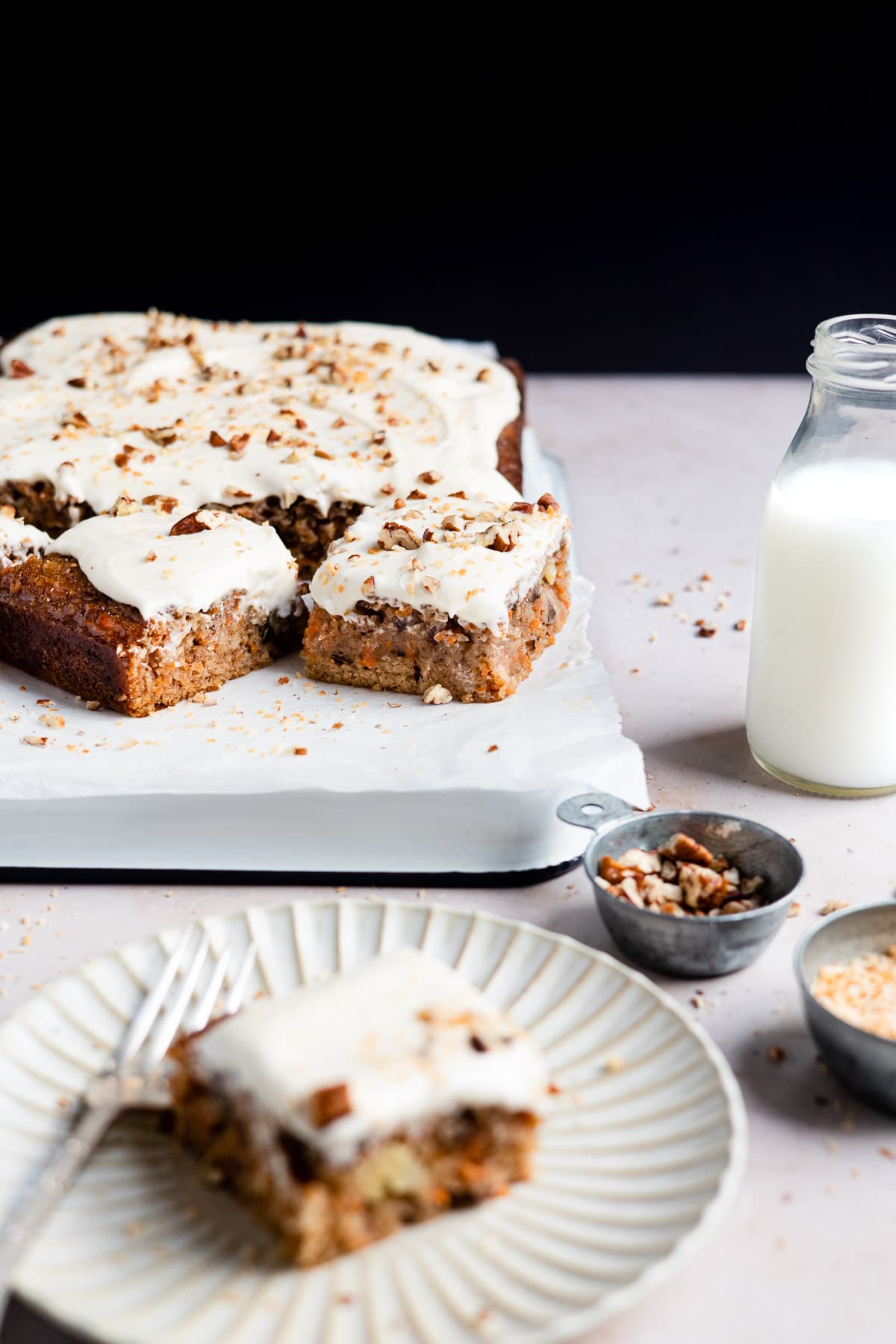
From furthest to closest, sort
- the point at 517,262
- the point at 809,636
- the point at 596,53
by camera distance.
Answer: the point at 517,262, the point at 596,53, the point at 809,636

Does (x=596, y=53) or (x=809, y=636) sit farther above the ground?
(x=596, y=53)

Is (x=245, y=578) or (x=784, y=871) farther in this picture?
(x=245, y=578)

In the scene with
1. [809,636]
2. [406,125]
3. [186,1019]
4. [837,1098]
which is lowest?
[837,1098]

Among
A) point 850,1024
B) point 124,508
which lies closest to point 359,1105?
point 850,1024

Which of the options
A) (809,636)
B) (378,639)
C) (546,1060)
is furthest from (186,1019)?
(809,636)

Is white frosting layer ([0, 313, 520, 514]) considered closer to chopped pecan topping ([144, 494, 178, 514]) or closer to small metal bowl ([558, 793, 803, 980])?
chopped pecan topping ([144, 494, 178, 514])

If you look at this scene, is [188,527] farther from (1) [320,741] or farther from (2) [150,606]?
(1) [320,741]

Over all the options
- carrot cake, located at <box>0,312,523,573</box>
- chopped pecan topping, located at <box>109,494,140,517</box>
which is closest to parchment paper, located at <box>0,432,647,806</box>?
chopped pecan topping, located at <box>109,494,140,517</box>

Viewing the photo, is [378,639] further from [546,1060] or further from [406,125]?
[406,125]
